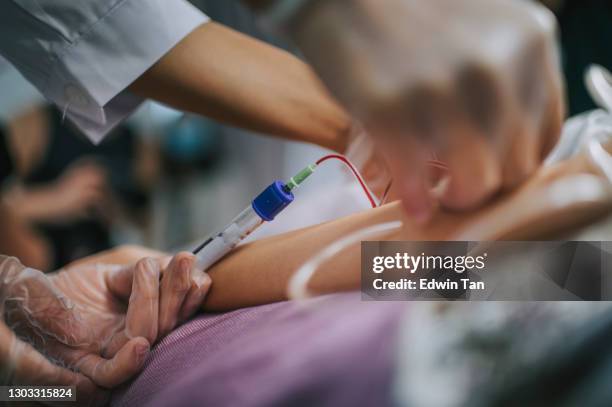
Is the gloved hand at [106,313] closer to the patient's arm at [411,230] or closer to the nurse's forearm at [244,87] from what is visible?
the patient's arm at [411,230]

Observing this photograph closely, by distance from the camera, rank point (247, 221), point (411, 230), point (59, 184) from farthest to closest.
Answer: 1. point (59, 184)
2. point (247, 221)
3. point (411, 230)

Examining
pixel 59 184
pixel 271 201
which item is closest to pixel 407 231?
pixel 271 201

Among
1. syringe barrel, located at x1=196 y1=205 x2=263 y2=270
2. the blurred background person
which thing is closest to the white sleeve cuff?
syringe barrel, located at x1=196 y1=205 x2=263 y2=270

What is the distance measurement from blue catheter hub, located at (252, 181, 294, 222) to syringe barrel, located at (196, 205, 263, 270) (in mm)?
16

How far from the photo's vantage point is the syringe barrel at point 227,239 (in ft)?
1.87

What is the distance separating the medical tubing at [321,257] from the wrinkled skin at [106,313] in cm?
9

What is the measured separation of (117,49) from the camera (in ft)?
2.10

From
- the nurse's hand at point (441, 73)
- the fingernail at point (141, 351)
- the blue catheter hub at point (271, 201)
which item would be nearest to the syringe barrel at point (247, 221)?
the blue catheter hub at point (271, 201)

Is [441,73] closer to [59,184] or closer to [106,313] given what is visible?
[106,313]

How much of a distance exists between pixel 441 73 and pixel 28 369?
14.9 inches

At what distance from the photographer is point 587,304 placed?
1.27 ft

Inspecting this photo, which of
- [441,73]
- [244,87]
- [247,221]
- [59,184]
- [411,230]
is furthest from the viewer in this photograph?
[59,184]

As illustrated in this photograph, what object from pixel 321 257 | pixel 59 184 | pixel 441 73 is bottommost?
pixel 59 184

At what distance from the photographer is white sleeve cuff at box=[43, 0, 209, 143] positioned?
0.63 m
